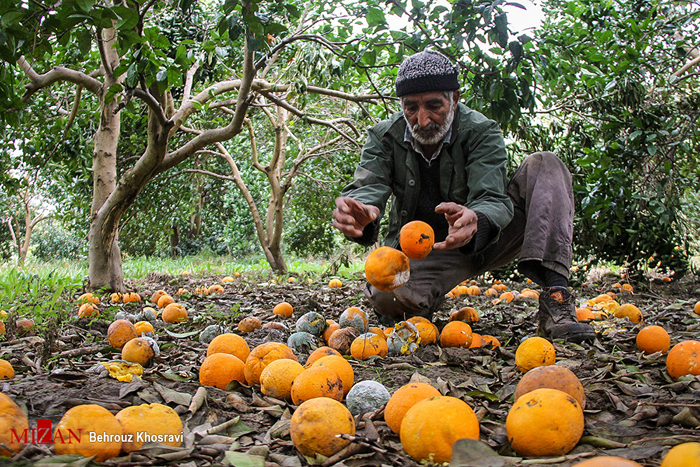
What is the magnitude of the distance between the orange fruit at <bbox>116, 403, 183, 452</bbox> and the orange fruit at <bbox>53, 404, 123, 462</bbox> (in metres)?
0.03

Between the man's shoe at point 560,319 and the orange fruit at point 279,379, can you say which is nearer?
the orange fruit at point 279,379

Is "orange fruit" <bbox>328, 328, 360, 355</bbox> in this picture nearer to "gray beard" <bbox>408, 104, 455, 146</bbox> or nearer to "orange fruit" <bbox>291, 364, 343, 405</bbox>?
"orange fruit" <bbox>291, 364, 343, 405</bbox>

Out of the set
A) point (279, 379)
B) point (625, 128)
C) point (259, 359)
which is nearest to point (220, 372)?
point (259, 359)

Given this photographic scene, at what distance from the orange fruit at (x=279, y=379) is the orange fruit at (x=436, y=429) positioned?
25.9 inches

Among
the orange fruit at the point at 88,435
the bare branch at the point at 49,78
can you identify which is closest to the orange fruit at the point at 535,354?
the orange fruit at the point at 88,435

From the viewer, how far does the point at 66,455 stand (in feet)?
4.05

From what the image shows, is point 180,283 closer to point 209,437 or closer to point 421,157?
point 421,157

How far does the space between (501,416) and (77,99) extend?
199 inches

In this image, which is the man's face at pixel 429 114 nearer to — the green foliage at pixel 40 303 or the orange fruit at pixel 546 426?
the orange fruit at pixel 546 426

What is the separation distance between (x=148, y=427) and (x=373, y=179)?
2165 millimetres

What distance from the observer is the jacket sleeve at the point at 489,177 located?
107 inches

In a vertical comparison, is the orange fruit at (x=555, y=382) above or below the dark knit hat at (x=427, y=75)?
below

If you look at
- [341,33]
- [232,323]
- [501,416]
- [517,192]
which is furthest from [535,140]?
[501,416]

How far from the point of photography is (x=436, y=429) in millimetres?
1296
